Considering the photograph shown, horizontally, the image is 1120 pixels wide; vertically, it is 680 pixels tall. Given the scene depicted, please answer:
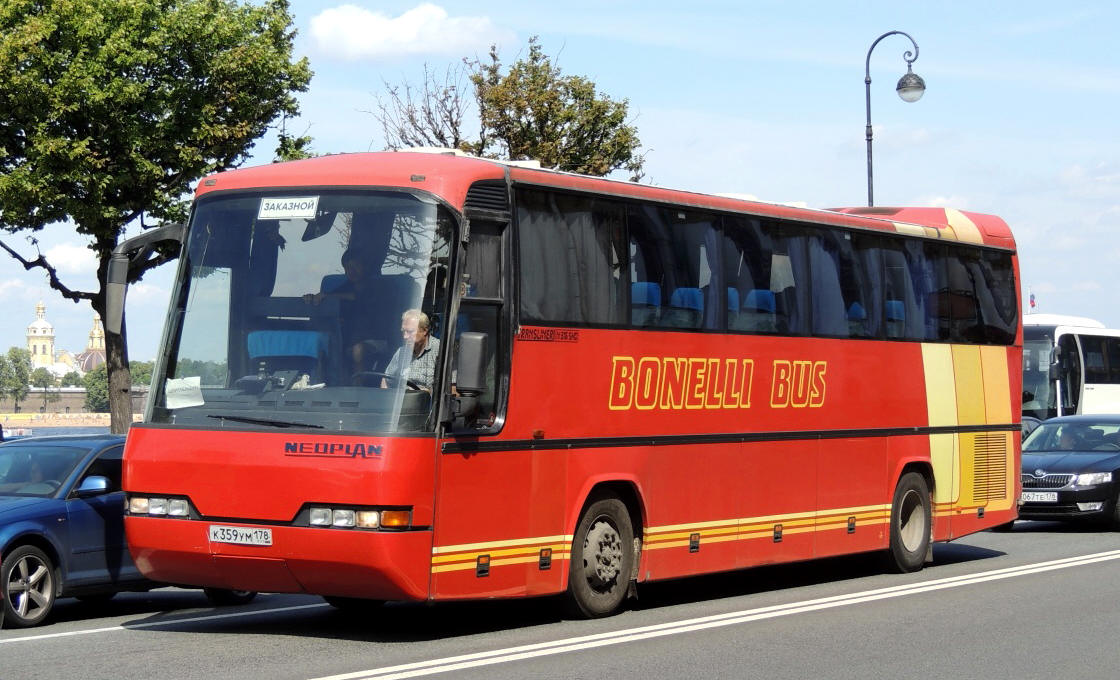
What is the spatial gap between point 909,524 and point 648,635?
21.2ft

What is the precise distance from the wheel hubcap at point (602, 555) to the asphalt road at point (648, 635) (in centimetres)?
32

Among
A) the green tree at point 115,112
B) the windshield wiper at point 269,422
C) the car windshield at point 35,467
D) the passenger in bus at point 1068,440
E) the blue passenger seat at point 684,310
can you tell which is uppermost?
the green tree at point 115,112

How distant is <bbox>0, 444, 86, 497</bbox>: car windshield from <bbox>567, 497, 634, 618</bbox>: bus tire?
4.38 m

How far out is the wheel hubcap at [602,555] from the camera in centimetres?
1193

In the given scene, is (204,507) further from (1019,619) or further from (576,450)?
(1019,619)

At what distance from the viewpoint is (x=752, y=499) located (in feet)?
45.8

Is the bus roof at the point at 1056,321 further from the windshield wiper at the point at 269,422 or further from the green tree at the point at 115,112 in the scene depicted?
the windshield wiper at the point at 269,422

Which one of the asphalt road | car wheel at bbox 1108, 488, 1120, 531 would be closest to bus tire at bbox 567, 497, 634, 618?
the asphalt road

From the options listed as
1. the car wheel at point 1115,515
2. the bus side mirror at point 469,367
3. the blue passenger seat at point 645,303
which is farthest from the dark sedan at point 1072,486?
the bus side mirror at point 469,367

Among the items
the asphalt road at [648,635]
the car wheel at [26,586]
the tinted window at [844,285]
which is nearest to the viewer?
the asphalt road at [648,635]

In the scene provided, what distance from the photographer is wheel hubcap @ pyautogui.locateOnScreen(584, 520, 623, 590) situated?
39.1ft

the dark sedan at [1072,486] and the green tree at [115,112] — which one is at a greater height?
the green tree at [115,112]

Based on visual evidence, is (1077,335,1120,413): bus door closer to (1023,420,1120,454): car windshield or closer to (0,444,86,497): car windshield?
(1023,420,1120,454): car windshield

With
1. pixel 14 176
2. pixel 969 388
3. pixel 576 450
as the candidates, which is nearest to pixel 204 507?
pixel 576 450
